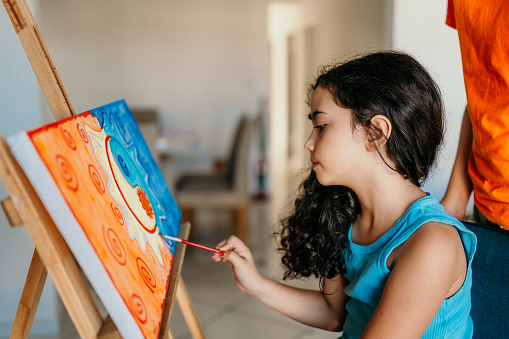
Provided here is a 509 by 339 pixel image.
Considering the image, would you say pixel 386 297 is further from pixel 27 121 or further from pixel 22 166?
pixel 27 121

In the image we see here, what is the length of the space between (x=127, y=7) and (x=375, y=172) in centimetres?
490

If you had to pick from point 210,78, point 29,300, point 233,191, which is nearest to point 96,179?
point 29,300

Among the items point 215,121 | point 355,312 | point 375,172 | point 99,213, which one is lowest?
point 215,121

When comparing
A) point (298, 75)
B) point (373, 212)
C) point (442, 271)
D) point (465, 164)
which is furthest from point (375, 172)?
point (298, 75)

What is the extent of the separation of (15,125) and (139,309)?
163cm

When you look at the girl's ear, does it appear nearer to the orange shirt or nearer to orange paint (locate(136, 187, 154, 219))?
the orange shirt

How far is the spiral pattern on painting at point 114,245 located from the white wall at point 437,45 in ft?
5.24

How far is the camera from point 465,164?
41.0 inches

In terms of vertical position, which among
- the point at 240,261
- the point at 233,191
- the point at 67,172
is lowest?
the point at 233,191

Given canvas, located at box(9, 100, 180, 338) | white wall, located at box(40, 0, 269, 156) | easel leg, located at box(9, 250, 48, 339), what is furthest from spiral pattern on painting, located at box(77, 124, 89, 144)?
white wall, located at box(40, 0, 269, 156)

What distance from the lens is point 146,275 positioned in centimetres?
66

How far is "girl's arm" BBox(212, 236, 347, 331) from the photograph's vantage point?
3.18 feet

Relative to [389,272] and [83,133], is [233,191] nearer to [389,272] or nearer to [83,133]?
[389,272]

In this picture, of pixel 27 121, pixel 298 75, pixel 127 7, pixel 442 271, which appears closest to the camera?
pixel 442 271
